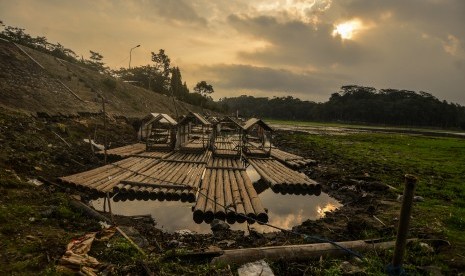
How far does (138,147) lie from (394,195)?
21.0 metres

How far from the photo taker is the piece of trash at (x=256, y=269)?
22.4 feet

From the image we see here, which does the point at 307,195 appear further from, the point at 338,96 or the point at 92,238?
the point at 338,96

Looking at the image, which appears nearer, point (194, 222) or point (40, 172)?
point (194, 222)

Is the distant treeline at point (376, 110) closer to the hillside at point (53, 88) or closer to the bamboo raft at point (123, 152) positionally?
the hillside at point (53, 88)

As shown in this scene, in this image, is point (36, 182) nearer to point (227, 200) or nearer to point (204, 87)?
point (227, 200)

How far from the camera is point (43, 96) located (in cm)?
2833

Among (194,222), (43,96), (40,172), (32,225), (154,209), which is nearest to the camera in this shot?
(32,225)

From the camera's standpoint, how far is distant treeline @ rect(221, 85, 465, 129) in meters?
116

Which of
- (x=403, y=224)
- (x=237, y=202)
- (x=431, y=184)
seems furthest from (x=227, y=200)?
(x=431, y=184)

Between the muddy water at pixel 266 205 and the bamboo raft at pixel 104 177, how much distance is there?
857 millimetres

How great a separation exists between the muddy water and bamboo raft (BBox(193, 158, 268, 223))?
1.53ft

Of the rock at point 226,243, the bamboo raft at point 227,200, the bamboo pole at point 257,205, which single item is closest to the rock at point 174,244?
the rock at point 226,243

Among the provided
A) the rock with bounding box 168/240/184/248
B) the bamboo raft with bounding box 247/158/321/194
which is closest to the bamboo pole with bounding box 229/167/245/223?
the bamboo raft with bounding box 247/158/321/194

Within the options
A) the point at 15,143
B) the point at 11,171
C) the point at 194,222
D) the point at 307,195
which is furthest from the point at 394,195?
the point at 15,143
